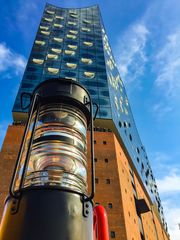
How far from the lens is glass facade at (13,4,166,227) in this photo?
76.3 ft

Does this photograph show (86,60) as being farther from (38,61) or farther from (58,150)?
(58,150)

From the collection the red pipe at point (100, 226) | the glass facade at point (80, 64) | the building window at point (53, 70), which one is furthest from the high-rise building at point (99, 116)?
the red pipe at point (100, 226)

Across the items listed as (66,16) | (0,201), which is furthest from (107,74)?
(0,201)

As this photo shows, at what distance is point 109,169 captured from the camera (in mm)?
17703

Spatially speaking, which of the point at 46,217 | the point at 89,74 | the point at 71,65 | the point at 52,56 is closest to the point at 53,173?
the point at 46,217

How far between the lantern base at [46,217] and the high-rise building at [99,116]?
10.6 m

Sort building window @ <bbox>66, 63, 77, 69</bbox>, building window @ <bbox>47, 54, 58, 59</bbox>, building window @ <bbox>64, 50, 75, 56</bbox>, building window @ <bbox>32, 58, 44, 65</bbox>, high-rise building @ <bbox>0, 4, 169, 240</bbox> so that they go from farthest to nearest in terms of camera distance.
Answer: building window @ <bbox>64, 50, 75, 56</bbox>
building window @ <bbox>47, 54, 58, 59</bbox>
building window @ <bbox>66, 63, 77, 69</bbox>
building window @ <bbox>32, 58, 44, 65</bbox>
high-rise building @ <bbox>0, 4, 169, 240</bbox>

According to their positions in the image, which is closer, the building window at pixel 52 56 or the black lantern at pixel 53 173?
the black lantern at pixel 53 173

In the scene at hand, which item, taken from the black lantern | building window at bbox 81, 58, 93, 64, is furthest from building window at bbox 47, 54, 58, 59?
the black lantern

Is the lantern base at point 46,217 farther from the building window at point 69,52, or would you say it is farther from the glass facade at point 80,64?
the building window at point 69,52

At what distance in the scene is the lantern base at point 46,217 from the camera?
0.89m

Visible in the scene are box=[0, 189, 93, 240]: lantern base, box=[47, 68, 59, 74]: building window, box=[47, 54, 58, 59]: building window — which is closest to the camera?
box=[0, 189, 93, 240]: lantern base

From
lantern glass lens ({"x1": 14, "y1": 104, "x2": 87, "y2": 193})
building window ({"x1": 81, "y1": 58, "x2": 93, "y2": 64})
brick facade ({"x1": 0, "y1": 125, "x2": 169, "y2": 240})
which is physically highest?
building window ({"x1": 81, "y1": 58, "x2": 93, "y2": 64})

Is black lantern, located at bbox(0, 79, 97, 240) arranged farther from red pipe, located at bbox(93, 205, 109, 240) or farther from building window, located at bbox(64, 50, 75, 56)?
building window, located at bbox(64, 50, 75, 56)
